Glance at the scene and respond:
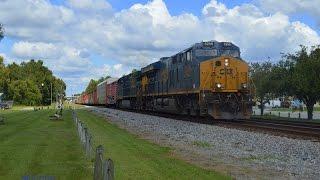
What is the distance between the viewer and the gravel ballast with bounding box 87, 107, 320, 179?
44.8ft

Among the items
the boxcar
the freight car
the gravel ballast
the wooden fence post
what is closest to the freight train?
the freight car

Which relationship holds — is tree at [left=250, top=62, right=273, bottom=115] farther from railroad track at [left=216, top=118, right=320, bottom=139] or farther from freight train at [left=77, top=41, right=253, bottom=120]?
railroad track at [left=216, top=118, right=320, bottom=139]

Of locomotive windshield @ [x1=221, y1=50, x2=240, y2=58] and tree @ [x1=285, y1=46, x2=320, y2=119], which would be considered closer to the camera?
locomotive windshield @ [x1=221, y1=50, x2=240, y2=58]

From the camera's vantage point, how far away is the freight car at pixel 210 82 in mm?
33156

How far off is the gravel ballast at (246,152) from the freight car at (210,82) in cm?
621

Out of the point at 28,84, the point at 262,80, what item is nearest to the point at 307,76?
the point at 262,80

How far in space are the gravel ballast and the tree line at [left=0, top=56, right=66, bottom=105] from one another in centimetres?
7884

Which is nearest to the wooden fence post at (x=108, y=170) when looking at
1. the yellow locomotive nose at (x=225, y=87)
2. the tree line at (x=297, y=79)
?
the yellow locomotive nose at (x=225, y=87)

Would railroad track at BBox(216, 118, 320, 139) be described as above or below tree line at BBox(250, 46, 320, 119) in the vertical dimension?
below

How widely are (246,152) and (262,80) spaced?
39374mm

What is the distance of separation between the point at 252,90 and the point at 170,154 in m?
17.9

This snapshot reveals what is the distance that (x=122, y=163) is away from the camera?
14.8m

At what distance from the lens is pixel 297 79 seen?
4381 centimetres

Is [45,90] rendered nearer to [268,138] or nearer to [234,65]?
[234,65]
